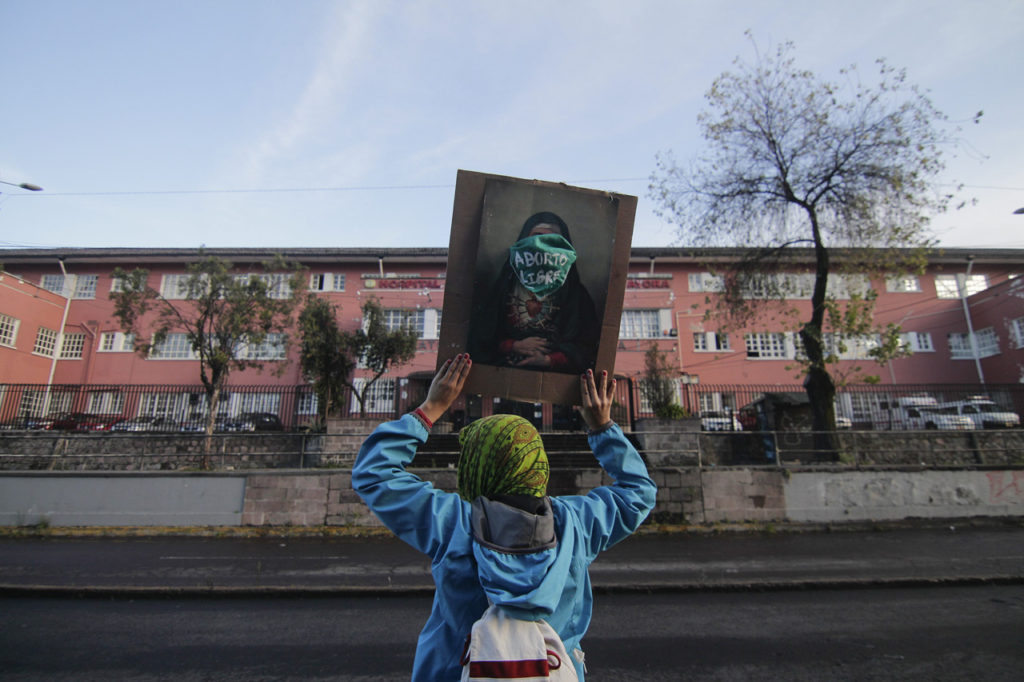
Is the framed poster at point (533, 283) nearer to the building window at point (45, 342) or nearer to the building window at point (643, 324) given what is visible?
the building window at point (643, 324)

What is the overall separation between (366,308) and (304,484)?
1117 cm

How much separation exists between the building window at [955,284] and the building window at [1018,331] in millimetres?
3493

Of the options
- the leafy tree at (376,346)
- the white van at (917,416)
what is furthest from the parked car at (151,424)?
the white van at (917,416)

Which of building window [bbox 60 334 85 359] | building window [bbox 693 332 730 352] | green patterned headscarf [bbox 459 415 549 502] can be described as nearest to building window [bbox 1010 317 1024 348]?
building window [bbox 693 332 730 352]

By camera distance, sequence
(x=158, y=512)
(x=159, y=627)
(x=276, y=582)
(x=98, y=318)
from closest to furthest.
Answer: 1. (x=159, y=627)
2. (x=276, y=582)
3. (x=158, y=512)
4. (x=98, y=318)

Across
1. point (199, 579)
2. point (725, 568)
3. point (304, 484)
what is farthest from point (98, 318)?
point (725, 568)

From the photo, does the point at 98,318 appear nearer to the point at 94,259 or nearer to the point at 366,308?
the point at 94,259

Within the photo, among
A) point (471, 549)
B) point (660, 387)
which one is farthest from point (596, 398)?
point (660, 387)

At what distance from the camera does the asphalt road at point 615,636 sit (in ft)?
14.0

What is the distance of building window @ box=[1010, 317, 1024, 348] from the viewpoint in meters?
28.2

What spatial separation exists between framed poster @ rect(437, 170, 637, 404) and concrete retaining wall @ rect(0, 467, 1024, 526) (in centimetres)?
923

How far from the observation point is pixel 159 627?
17.7ft

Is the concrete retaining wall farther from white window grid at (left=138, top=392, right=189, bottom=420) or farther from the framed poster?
the framed poster

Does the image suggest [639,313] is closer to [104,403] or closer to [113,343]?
[104,403]
